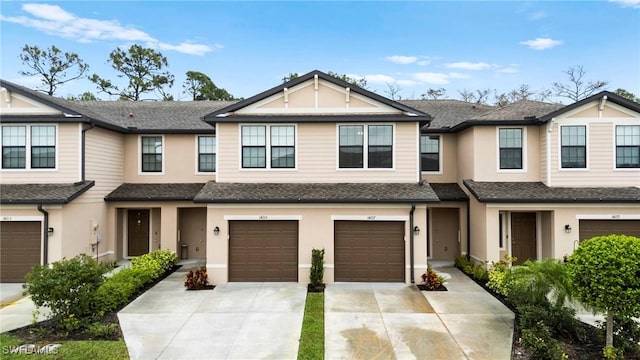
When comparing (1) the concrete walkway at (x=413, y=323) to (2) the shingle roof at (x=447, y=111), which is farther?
(2) the shingle roof at (x=447, y=111)

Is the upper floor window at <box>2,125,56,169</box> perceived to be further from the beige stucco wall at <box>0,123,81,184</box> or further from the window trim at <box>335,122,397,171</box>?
the window trim at <box>335,122,397,171</box>

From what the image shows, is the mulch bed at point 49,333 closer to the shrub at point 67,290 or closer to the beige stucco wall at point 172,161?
the shrub at point 67,290

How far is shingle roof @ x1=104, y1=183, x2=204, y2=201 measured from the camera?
13.6m

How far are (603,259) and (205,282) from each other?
10281 mm

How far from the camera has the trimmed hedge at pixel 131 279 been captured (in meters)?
8.51

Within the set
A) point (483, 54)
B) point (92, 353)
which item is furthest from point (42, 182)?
point (483, 54)

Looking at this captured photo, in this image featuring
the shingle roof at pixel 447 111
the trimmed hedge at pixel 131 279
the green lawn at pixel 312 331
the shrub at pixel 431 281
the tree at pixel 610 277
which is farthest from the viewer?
the shingle roof at pixel 447 111

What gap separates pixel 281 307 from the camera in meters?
8.99

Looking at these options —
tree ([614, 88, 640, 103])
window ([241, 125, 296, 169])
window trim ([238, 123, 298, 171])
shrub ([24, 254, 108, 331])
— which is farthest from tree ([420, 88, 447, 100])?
shrub ([24, 254, 108, 331])

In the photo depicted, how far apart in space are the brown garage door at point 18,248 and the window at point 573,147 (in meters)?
18.9

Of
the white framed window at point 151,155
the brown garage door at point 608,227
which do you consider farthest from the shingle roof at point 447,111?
the white framed window at point 151,155

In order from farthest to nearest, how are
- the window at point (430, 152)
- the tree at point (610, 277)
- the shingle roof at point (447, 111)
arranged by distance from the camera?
the shingle roof at point (447, 111) < the window at point (430, 152) < the tree at point (610, 277)

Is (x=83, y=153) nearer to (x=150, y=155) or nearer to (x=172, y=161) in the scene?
(x=150, y=155)

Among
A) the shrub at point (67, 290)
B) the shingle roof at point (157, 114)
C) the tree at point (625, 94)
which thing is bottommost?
the shrub at point (67, 290)
